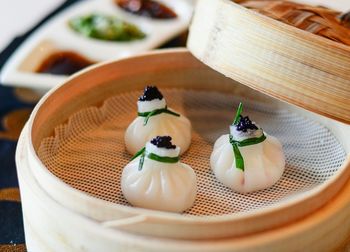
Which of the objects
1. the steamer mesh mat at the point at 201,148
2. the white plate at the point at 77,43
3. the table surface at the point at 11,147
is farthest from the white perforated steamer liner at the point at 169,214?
the white plate at the point at 77,43

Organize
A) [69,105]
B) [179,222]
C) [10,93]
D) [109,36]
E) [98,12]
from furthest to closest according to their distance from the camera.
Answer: [98,12] → [109,36] → [10,93] → [69,105] → [179,222]

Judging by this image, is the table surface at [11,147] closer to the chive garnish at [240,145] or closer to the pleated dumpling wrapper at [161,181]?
the pleated dumpling wrapper at [161,181]

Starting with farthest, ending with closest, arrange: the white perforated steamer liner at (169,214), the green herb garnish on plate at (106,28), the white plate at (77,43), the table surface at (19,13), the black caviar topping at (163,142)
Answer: the table surface at (19,13)
the green herb garnish on plate at (106,28)
the white plate at (77,43)
the black caviar topping at (163,142)
the white perforated steamer liner at (169,214)

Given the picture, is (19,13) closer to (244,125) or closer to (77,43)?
(77,43)

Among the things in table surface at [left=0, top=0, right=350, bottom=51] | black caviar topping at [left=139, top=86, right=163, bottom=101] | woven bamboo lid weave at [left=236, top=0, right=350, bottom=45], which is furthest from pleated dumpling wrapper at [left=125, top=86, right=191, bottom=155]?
table surface at [left=0, top=0, right=350, bottom=51]

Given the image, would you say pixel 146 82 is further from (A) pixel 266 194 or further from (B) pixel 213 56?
(A) pixel 266 194

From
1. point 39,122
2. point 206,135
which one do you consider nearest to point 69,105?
point 39,122

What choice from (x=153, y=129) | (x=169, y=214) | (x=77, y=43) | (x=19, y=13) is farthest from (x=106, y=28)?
(x=169, y=214)
